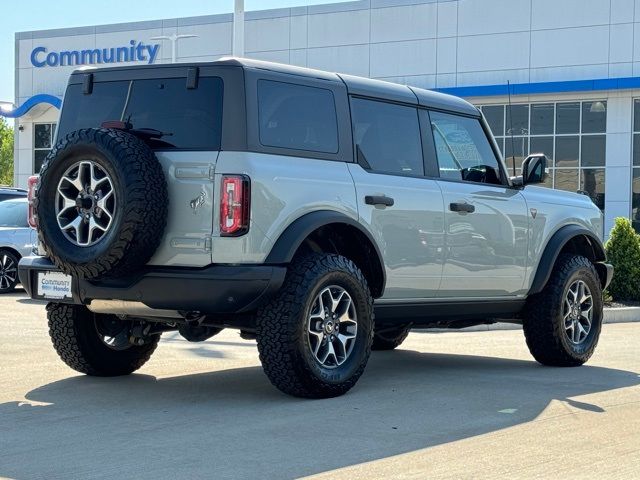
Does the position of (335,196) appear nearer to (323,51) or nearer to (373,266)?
(373,266)

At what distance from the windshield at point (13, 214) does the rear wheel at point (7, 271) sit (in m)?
0.51

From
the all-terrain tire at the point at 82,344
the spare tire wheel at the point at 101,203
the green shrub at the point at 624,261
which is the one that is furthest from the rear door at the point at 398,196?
the green shrub at the point at 624,261

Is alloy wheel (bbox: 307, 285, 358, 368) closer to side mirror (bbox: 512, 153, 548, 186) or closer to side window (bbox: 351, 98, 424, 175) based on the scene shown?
side window (bbox: 351, 98, 424, 175)

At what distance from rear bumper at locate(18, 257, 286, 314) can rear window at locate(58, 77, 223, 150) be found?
77 cm

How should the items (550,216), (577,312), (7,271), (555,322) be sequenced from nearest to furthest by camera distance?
(555,322) < (550,216) < (577,312) < (7,271)

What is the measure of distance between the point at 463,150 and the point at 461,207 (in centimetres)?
65

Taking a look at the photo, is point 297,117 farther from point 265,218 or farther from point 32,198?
point 32,198

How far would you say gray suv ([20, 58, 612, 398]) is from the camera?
22.5 ft

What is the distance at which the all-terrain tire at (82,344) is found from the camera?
8023mm

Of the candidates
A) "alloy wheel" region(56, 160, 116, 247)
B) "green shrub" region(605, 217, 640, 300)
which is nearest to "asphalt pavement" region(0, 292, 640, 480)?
"alloy wheel" region(56, 160, 116, 247)

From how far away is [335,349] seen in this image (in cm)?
749

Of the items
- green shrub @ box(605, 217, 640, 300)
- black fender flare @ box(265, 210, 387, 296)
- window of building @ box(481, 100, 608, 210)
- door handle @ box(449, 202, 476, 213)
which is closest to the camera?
black fender flare @ box(265, 210, 387, 296)

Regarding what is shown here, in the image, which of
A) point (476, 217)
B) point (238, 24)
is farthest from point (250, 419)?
point (238, 24)

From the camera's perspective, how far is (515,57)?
36719 mm
